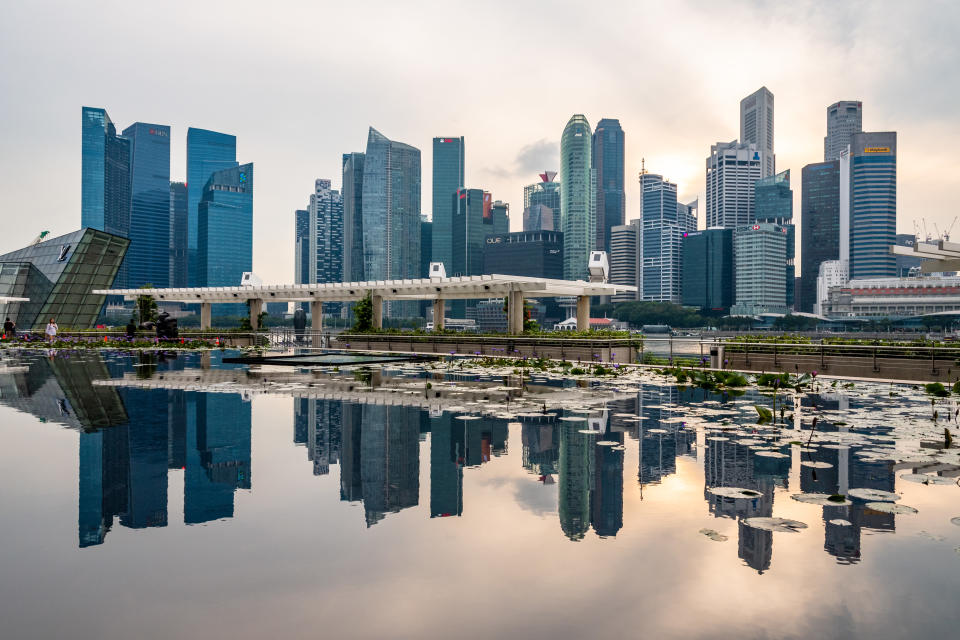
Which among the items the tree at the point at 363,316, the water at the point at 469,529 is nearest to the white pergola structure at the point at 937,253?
the water at the point at 469,529

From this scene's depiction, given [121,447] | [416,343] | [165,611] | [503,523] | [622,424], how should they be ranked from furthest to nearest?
[416,343] → [622,424] → [121,447] → [503,523] → [165,611]

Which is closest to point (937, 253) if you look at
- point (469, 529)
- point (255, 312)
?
point (469, 529)

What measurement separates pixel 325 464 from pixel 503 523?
389 cm

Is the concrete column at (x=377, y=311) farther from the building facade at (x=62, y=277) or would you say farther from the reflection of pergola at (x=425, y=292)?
the building facade at (x=62, y=277)

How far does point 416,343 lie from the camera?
1641 inches

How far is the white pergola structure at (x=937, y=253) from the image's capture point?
2348 centimetres

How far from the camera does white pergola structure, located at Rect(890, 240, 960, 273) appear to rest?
77.0 ft

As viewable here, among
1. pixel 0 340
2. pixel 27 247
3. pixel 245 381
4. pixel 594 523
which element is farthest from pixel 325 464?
pixel 27 247

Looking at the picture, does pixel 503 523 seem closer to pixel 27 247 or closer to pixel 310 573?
pixel 310 573

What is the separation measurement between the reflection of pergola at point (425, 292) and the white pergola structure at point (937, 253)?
1790cm

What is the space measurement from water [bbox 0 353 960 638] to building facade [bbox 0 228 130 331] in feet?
234

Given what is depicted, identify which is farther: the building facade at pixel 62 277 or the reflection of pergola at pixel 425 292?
the building facade at pixel 62 277

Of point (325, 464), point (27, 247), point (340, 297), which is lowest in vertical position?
point (325, 464)

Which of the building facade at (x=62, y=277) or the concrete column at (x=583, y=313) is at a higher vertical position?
the building facade at (x=62, y=277)
